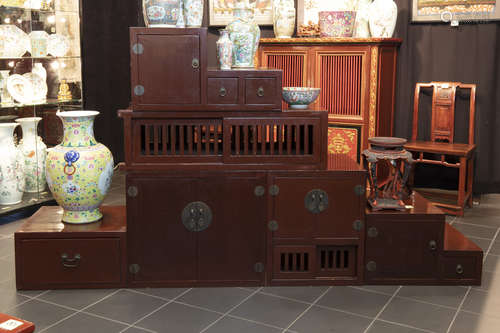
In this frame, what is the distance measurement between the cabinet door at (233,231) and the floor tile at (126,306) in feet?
1.09

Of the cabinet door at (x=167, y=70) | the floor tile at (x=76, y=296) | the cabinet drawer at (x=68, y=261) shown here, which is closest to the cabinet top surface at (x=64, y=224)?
the cabinet drawer at (x=68, y=261)

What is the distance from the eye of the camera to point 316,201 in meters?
3.22

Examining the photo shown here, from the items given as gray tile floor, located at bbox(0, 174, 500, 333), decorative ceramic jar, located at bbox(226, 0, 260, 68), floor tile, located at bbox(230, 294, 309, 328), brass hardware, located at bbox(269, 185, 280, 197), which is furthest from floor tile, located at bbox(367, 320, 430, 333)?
decorative ceramic jar, located at bbox(226, 0, 260, 68)

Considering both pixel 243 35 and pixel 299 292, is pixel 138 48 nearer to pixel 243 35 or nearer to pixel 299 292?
pixel 243 35

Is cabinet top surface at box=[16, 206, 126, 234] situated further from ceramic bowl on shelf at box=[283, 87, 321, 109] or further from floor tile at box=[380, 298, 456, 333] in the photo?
floor tile at box=[380, 298, 456, 333]

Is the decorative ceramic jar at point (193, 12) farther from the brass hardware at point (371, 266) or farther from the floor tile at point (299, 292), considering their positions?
the brass hardware at point (371, 266)

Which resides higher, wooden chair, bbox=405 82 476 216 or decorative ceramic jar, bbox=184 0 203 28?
decorative ceramic jar, bbox=184 0 203 28

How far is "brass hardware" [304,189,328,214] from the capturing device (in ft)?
10.5

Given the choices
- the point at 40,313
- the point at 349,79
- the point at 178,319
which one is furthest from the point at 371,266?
the point at 349,79

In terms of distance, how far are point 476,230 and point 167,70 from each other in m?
2.63

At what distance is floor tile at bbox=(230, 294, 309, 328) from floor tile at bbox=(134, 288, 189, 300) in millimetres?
377

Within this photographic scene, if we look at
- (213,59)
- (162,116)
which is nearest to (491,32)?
(213,59)

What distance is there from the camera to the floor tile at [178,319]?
2.75 metres

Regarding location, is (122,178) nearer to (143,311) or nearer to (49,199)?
(49,199)
